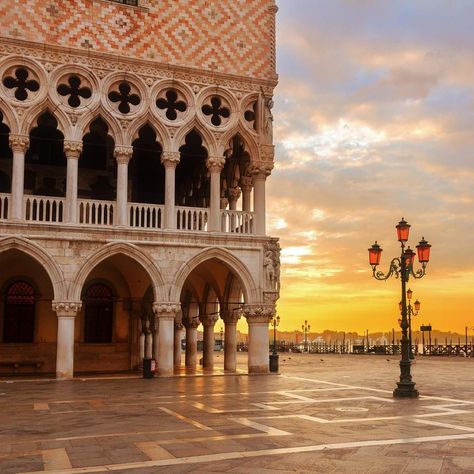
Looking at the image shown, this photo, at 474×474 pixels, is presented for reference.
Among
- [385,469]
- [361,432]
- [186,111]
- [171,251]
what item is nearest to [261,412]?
[361,432]

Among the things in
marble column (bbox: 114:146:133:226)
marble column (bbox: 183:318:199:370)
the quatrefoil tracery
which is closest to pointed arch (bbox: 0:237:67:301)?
marble column (bbox: 114:146:133:226)

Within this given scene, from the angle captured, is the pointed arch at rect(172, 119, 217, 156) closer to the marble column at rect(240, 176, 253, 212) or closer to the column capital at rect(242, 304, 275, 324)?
the marble column at rect(240, 176, 253, 212)

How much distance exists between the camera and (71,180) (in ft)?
73.0

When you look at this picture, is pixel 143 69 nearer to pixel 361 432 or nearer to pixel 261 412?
pixel 261 412

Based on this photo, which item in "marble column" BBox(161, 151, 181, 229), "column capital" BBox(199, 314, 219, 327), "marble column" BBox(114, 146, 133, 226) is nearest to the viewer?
"marble column" BBox(114, 146, 133, 226)

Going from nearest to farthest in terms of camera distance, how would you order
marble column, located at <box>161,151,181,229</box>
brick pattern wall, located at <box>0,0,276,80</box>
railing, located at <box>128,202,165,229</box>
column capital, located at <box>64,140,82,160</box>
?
1. column capital, located at <box>64,140,82,160</box>
2. brick pattern wall, located at <box>0,0,276,80</box>
3. railing, located at <box>128,202,165,229</box>
4. marble column, located at <box>161,151,181,229</box>

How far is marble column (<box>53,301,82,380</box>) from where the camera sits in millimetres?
21531

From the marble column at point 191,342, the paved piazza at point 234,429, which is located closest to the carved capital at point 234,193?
the marble column at point 191,342

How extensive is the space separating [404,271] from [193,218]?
9105 millimetres

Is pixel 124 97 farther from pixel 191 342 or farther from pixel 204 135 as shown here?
pixel 191 342

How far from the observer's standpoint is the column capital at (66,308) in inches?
848

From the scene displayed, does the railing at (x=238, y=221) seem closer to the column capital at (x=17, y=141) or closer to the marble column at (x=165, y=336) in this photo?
the marble column at (x=165, y=336)

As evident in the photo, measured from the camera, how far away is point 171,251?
75.3 feet

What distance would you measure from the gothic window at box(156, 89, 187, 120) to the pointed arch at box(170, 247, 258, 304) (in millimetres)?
5065
